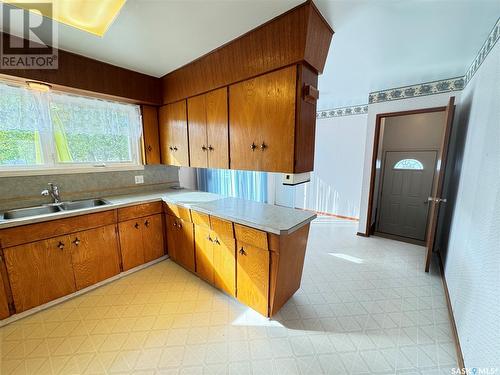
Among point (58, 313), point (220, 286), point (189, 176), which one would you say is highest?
point (189, 176)

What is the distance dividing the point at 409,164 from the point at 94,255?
4743 millimetres

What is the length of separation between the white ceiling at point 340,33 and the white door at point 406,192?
1.37m

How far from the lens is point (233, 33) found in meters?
1.64

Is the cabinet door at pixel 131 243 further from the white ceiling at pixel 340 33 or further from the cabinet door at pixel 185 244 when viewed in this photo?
the white ceiling at pixel 340 33

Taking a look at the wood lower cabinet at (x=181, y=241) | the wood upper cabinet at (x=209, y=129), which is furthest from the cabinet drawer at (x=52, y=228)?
the wood upper cabinet at (x=209, y=129)

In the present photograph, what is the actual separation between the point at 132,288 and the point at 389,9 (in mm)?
3285

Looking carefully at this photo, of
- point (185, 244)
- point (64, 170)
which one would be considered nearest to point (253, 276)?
point (185, 244)

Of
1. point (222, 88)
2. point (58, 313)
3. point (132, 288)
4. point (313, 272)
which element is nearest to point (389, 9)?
point (222, 88)

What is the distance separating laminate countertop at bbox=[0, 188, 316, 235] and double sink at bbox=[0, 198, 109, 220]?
16cm

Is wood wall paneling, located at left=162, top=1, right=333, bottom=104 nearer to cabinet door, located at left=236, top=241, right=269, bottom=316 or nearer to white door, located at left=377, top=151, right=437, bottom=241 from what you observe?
cabinet door, located at left=236, top=241, right=269, bottom=316

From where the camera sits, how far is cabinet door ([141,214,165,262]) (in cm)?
240

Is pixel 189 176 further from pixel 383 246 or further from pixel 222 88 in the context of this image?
pixel 383 246

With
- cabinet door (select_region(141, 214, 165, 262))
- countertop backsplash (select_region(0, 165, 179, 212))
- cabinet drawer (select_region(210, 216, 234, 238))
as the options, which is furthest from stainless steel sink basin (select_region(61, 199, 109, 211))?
cabinet drawer (select_region(210, 216, 234, 238))

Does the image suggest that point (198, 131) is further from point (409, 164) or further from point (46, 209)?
point (409, 164)
